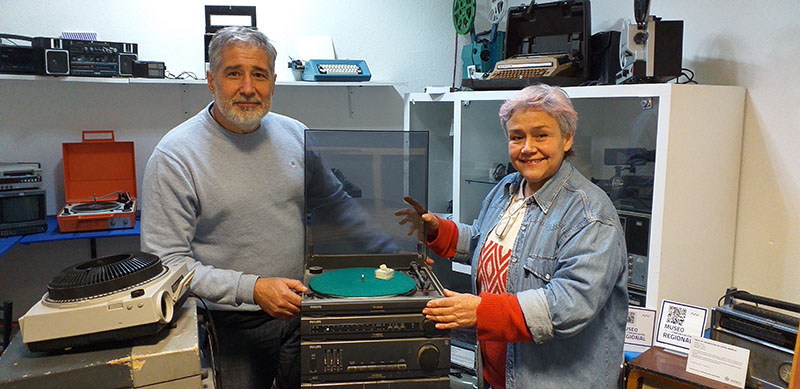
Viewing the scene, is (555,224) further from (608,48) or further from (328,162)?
(608,48)

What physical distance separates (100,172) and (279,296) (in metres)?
2.12

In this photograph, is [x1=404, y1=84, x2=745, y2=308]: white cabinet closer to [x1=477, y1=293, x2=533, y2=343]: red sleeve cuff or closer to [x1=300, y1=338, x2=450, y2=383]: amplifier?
[x1=477, y1=293, x2=533, y2=343]: red sleeve cuff

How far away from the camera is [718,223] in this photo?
2102mm

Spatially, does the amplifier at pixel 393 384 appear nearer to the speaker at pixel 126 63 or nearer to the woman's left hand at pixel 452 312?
the woman's left hand at pixel 452 312

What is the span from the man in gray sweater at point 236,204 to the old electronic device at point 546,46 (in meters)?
1.08

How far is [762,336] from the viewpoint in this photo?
1.44 m

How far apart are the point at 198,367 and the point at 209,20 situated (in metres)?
2.56

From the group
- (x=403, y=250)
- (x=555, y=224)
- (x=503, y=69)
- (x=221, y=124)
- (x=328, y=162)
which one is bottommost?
(x=403, y=250)

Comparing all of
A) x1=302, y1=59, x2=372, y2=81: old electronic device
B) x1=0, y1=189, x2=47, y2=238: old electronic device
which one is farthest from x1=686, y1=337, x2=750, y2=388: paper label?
x1=0, y1=189, x2=47, y2=238: old electronic device

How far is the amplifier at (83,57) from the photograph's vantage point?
8.81 ft

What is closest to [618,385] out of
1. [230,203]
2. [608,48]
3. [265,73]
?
[230,203]

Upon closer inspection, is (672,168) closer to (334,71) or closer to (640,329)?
(640,329)

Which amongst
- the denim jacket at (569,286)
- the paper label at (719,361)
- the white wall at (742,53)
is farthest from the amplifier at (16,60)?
the paper label at (719,361)

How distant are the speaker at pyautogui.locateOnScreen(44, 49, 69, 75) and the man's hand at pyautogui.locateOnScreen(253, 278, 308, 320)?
1.96m
